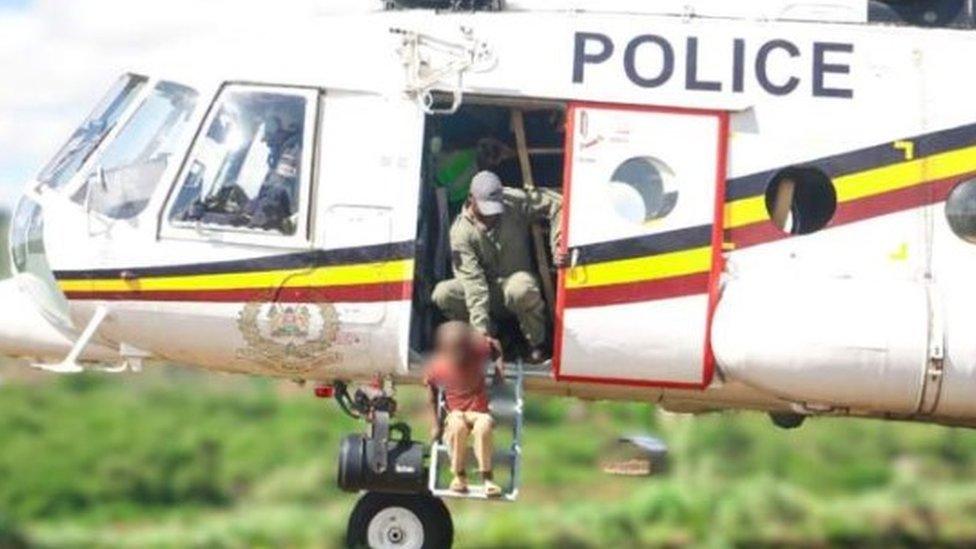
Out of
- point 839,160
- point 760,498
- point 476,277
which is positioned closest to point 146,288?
point 476,277

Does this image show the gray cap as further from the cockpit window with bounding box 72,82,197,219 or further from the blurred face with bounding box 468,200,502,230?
the cockpit window with bounding box 72,82,197,219

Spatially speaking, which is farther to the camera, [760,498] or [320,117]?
[760,498]

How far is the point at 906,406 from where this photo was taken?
1469cm

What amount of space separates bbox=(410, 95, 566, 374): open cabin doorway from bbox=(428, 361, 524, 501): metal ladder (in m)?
0.22

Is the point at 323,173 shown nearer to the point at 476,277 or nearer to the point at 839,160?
the point at 476,277

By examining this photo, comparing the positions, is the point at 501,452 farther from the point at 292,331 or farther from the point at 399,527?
the point at 292,331

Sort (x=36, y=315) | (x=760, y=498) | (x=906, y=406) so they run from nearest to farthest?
(x=906, y=406) → (x=36, y=315) → (x=760, y=498)

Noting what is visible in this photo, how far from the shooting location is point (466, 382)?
14.8 meters

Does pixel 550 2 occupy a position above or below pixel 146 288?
above

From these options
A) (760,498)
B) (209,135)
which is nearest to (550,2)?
(209,135)

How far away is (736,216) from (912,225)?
109cm

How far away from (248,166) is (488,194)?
1.58m

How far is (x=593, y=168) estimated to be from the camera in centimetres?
1478

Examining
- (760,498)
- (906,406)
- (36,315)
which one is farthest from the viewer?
(760,498)
